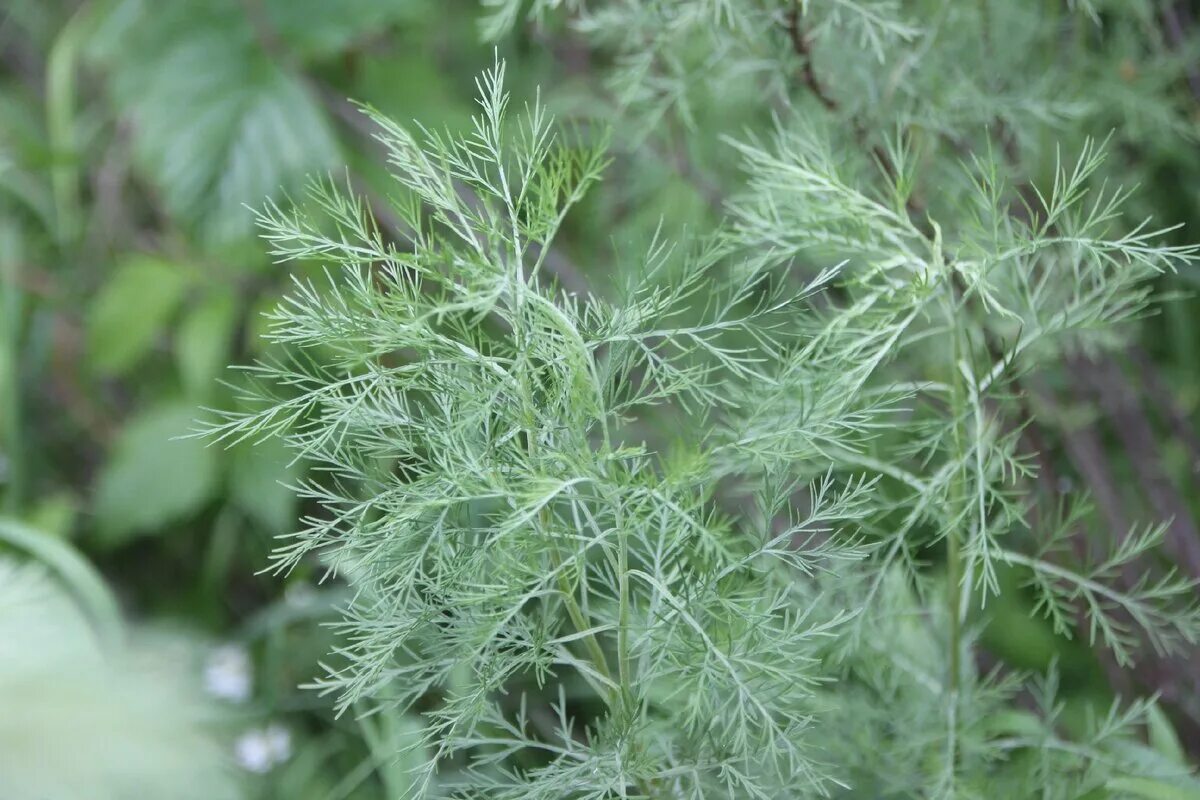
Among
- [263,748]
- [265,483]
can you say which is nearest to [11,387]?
[265,483]

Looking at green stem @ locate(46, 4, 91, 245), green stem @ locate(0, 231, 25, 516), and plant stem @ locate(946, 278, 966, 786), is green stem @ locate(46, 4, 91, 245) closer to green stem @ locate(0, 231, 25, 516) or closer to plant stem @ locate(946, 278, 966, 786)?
green stem @ locate(0, 231, 25, 516)

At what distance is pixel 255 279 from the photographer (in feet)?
4.78

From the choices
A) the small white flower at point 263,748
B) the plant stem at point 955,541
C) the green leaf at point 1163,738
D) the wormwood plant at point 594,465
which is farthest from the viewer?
the small white flower at point 263,748

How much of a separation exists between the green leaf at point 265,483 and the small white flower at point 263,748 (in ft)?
0.72

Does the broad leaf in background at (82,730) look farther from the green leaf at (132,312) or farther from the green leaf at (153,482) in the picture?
the green leaf at (132,312)

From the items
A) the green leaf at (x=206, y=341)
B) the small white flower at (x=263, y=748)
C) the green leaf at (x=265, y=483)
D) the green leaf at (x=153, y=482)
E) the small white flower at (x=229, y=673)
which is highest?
the green leaf at (x=206, y=341)

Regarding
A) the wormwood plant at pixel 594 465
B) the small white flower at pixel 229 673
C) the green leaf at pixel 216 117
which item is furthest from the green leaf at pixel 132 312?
the wormwood plant at pixel 594 465

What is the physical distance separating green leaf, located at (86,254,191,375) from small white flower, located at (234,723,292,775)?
0.53 metres

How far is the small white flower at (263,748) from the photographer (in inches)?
38.9

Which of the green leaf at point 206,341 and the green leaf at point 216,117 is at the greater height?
the green leaf at point 216,117

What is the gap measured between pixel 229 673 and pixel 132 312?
48 cm

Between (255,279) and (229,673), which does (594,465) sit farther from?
(255,279)

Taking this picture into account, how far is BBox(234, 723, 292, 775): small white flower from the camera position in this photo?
99 cm

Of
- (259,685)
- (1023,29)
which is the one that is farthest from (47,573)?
(1023,29)
